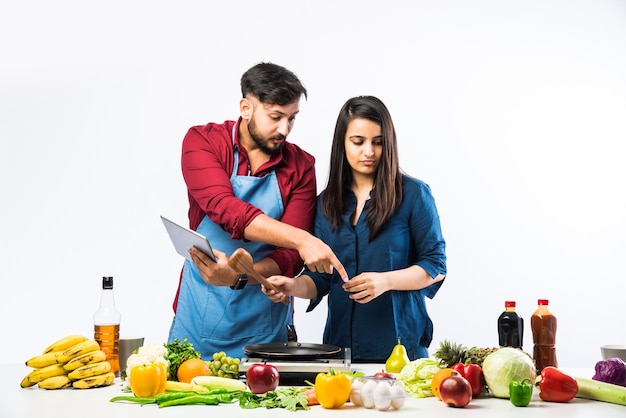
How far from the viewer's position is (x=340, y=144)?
3.26 m

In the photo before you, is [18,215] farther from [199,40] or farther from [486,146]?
[486,146]

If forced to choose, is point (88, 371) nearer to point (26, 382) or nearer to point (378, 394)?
point (26, 382)

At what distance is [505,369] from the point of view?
2225mm

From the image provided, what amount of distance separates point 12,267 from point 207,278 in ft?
7.41

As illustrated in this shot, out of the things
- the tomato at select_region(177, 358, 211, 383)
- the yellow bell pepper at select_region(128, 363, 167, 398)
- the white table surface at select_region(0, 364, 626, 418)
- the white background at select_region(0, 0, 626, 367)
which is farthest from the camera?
the white background at select_region(0, 0, 626, 367)

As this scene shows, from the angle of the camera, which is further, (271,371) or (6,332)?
(6,332)

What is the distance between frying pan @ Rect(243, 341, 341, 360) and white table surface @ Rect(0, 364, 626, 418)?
0.28m

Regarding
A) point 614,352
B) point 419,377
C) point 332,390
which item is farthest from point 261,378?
point 614,352

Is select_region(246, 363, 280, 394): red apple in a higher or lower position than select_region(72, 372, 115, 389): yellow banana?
higher

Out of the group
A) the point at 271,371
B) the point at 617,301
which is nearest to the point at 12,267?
the point at 271,371

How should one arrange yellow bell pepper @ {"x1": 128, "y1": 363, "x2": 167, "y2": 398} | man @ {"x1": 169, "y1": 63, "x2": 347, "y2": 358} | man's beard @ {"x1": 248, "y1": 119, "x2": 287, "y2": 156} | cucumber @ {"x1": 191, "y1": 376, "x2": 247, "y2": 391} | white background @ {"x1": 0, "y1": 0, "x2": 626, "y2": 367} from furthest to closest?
white background @ {"x1": 0, "y1": 0, "x2": 626, "y2": 367}
man's beard @ {"x1": 248, "y1": 119, "x2": 287, "y2": 156}
man @ {"x1": 169, "y1": 63, "x2": 347, "y2": 358}
cucumber @ {"x1": 191, "y1": 376, "x2": 247, "y2": 391}
yellow bell pepper @ {"x1": 128, "y1": 363, "x2": 167, "y2": 398}

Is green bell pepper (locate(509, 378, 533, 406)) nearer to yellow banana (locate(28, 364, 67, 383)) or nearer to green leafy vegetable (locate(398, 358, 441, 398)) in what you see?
green leafy vegetable (locate(398, 358, 441, 398))

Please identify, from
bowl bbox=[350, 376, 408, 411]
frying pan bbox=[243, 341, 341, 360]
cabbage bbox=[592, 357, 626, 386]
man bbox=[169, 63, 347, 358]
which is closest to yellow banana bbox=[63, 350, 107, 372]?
frying pan bbox=[243, 341, 341, 360]

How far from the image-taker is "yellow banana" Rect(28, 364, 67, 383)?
93.7 inches
